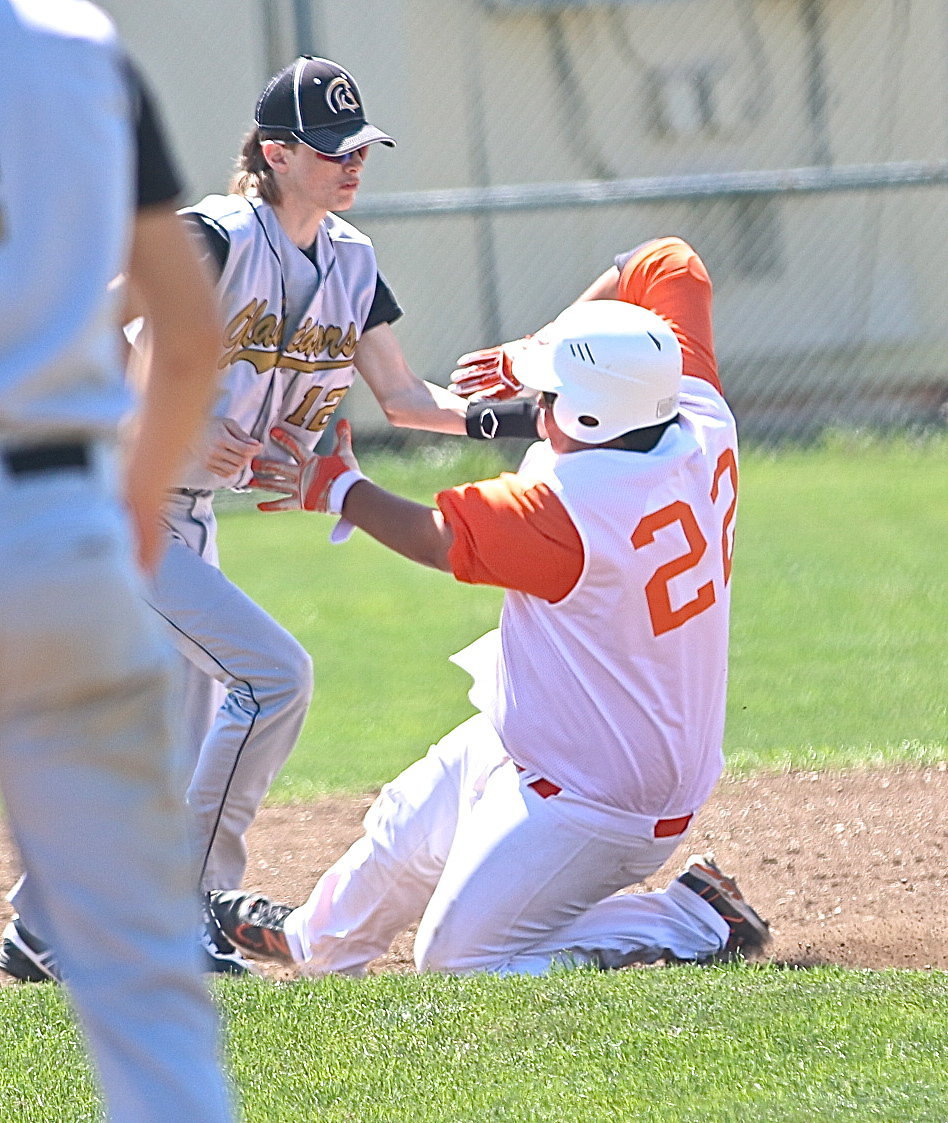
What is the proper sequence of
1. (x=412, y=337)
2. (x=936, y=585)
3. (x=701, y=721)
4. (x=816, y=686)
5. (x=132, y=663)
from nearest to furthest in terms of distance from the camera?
(x=132, y=663) < (x=701, y=721) < (x=816, y=686) < (x=936, y=585) < (x=412, y=337)

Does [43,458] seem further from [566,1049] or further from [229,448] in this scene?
[229,448]

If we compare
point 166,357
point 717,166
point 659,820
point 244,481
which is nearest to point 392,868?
point 659,820

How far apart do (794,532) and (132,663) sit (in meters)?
9.01

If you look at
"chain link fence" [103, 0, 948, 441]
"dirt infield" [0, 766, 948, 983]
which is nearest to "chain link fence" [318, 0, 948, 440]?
"chain link fence" [103, 0, 948, 441]

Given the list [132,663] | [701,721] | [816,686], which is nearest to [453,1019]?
[701,721]

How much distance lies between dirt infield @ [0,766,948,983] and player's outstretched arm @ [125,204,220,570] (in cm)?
271

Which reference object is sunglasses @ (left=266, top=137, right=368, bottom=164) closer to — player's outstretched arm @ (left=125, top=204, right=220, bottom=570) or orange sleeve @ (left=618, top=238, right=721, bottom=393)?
orange sleeve @ (left=618, top=238, right=721, bottom=393)

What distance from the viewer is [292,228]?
15.3 ft

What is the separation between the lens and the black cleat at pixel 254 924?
14.6ft

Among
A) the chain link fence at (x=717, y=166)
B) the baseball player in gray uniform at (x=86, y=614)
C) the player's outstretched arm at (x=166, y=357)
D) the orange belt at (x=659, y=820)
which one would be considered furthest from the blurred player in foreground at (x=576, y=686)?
the chain link fence at (x=717, y=166)

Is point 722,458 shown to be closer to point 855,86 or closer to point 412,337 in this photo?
point 412,337

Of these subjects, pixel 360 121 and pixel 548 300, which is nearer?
pixel 360 121

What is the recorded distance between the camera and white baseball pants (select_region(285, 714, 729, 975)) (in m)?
4.08

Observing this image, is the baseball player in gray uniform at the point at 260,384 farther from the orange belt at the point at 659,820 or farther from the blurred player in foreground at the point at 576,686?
the orange belt at the point at 659,820
